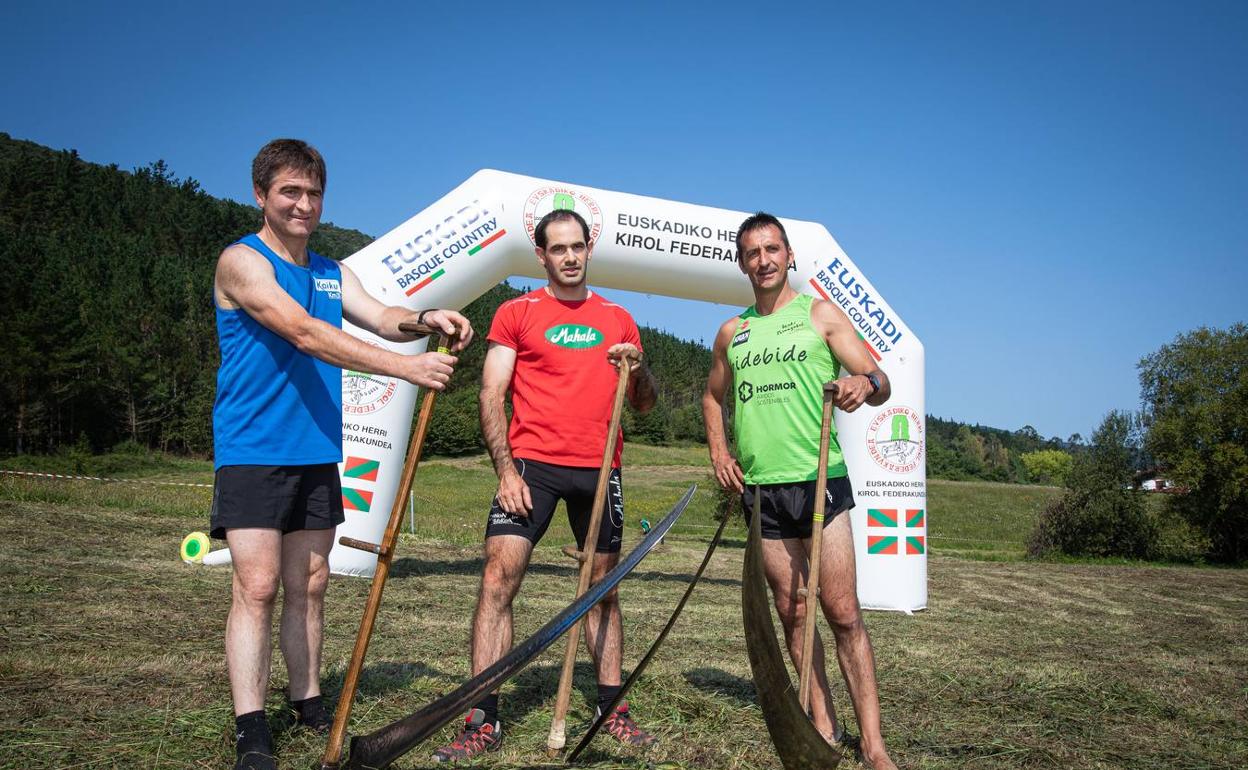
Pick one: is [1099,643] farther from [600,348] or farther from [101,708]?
[101,708]

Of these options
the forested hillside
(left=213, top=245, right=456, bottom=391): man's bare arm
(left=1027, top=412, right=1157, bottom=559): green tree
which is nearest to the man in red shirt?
(left=213, top=245, right=456, bottom=391): man's bare arm

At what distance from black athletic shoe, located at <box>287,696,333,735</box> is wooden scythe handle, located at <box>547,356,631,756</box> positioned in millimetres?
971

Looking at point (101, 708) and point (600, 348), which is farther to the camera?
point (600, 348)

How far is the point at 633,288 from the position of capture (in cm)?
885

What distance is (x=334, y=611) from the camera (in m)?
6.60

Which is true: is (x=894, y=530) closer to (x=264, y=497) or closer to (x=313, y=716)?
(x=313, y=716)

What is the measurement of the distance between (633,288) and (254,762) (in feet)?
21.5

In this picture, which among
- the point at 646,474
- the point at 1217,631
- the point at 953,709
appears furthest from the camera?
the point at 646,474

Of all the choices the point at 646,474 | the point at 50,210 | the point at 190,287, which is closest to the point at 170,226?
the point at 50,210

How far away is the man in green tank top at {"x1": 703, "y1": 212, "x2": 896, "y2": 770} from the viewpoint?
3582 mm

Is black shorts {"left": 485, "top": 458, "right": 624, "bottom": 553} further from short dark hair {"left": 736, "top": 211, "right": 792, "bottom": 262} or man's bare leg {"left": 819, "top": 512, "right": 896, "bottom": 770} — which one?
short dark hair {"left": 736, "top": 211, "right": 792, "bottom": 262}

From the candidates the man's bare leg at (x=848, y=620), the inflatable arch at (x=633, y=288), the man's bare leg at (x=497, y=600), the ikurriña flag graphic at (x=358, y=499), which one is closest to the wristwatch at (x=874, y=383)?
the man's bare leg at (x=848, y=620)

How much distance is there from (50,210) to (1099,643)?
353 ft

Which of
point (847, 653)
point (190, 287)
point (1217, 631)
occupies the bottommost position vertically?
point (1217, 631)
